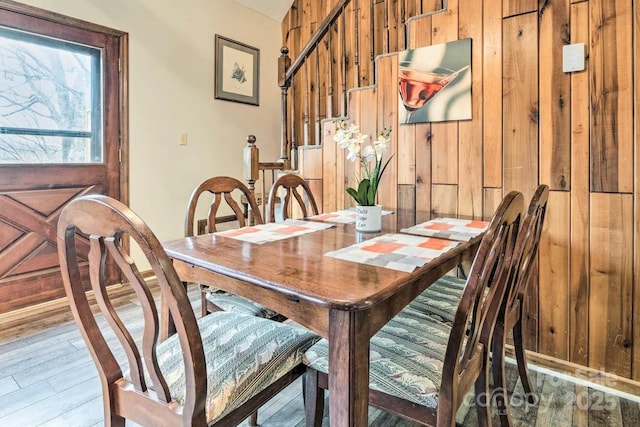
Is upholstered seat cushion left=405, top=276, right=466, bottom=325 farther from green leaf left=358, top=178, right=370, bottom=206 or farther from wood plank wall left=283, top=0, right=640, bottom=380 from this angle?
wood plank wall left=283, top=0, right=640, bottom=380

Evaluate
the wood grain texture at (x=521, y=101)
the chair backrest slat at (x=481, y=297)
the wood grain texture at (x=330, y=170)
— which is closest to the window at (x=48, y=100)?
the wood grain texture at (x=330, y=170)

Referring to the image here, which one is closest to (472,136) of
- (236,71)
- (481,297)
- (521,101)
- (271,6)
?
(521,101)

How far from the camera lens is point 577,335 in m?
1.97

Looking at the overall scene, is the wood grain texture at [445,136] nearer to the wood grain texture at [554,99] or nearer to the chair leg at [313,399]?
the wood grain texture at [554,99]

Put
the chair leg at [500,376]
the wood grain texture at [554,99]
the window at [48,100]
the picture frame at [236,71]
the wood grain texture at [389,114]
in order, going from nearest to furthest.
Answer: the chair leg at [500,376] → the wood grain texture at [554,99] → the wood grain texture at [389,114] → the window at [48,100] → the picture frame at [236,71]

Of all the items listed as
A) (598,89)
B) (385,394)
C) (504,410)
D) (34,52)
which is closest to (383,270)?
(385,394)

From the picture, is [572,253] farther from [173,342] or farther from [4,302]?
[4,302]

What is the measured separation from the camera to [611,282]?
186 cm

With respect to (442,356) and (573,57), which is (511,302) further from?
(573,57)

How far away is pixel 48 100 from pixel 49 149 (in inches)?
13.8

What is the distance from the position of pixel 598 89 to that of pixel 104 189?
327 centimetres

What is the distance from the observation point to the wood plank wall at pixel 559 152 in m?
1.80

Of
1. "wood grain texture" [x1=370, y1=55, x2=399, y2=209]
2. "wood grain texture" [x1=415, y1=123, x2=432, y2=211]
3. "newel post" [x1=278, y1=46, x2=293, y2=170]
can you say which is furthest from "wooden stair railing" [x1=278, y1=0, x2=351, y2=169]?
"wood grain texture" [x1=415, y1=123, x2=432, y2=211]

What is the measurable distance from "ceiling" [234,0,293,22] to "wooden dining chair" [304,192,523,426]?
13.0 feet
